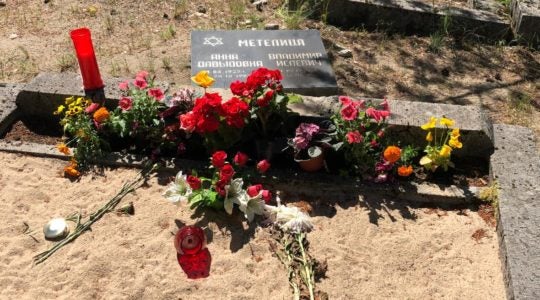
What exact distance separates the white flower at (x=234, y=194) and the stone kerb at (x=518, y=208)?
1.53 metres

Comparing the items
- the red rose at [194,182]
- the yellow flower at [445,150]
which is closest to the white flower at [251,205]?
the red rose at [194,182]

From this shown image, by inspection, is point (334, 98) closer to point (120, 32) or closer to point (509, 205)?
point (509, 205)

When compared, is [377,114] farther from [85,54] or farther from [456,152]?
[85,54]

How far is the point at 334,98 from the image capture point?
3.73 m

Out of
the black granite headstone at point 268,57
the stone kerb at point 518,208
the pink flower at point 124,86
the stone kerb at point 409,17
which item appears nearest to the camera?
the stone kerb at point 518,208

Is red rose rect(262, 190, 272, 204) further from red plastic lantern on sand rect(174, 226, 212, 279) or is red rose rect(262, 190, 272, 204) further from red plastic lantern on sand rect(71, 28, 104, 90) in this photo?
red plastic lantern on sand rect(71, 28, 104, 90)

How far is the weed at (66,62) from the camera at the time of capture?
4.95m

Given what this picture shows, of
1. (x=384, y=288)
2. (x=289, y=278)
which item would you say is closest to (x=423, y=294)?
(x=384, y=288)

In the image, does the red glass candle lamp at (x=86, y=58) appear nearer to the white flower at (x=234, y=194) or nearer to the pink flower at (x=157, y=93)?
the pink flower at (x=157, y=93)

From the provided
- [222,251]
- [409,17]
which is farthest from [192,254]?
[409,17]

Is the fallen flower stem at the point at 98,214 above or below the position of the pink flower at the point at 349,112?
below

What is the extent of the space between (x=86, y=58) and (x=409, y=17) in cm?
348

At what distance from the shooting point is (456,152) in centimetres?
374

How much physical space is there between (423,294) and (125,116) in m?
2.20
